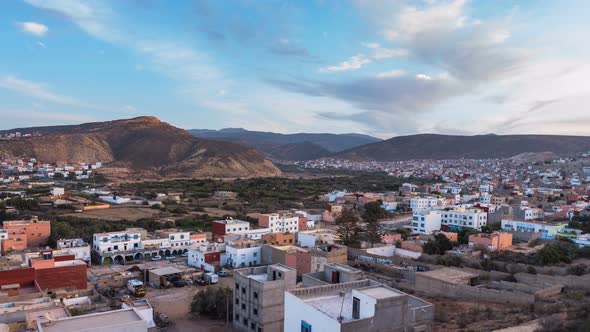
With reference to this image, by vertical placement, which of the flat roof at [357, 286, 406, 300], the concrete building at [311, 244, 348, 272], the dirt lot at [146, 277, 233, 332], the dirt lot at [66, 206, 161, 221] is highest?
the flat roof at [357, 286, 406, 300]

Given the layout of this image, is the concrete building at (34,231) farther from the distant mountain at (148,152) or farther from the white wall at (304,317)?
the distant mountain at (148,152)

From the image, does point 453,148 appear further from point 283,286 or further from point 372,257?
point 283,286

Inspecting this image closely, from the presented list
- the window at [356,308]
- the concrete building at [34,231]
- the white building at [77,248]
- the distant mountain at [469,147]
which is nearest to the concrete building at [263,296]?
the window at [356,308]

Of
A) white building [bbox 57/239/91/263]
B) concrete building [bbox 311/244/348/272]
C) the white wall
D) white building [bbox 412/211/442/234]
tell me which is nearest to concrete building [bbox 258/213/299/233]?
concrete building [bbox 311/244/348/272]

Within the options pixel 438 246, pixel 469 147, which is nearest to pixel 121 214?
pixel 438 246

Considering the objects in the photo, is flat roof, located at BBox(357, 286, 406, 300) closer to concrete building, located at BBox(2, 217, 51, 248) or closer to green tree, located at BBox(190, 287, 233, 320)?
green tree, located at BBox(190, 287, 233, 320)
